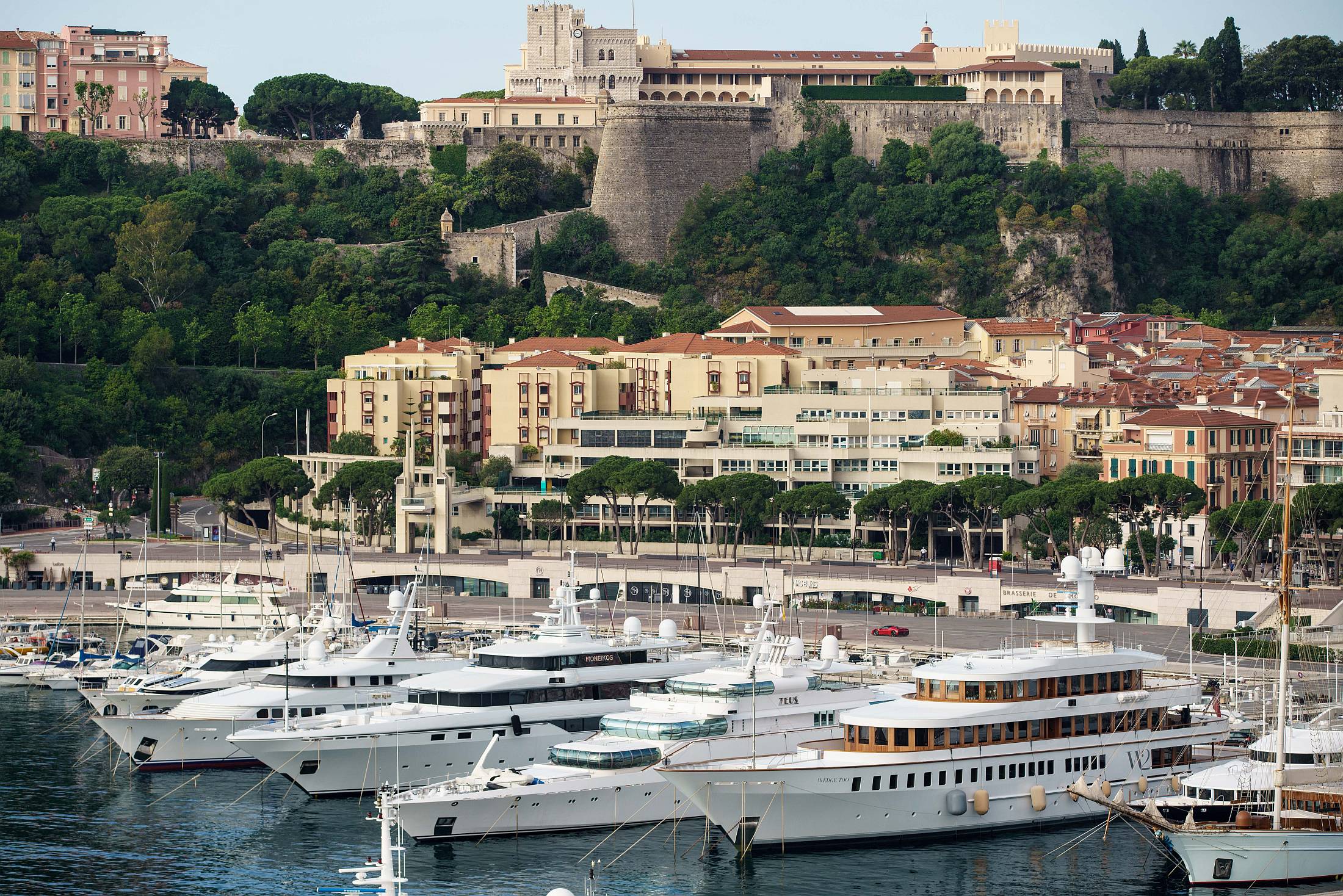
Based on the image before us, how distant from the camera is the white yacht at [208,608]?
7362cm

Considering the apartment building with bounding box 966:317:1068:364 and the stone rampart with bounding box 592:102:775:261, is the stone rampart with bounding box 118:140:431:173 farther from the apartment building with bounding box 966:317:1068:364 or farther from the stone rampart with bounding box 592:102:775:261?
the apartment building with bounding box 966:317:1068:364

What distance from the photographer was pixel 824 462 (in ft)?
305

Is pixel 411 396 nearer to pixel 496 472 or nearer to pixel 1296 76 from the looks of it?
pixel 496 472

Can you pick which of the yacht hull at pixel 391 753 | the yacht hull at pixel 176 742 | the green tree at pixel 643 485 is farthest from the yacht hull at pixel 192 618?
the yacht hull at pixel 391 753

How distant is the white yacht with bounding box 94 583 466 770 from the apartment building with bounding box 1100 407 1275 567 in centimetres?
3568

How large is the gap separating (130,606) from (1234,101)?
8378cm

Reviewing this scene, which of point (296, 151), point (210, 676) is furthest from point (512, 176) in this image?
point (210, 676)

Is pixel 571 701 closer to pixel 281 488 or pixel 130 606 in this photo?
pixel 130 606

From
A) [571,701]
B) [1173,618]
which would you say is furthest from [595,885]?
[1173,618]

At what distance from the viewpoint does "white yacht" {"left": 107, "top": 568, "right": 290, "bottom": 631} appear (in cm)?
7362

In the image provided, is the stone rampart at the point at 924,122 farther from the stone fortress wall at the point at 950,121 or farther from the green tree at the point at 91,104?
the green tree at the point at 91,104

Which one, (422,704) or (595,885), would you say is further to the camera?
(422,704)

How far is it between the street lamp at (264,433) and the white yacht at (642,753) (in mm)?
55190

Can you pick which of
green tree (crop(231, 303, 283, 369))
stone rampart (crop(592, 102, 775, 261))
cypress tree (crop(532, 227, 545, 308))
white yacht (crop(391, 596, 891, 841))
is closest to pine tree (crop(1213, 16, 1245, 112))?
stone rampart (crop(592, 102, 775, 261))
